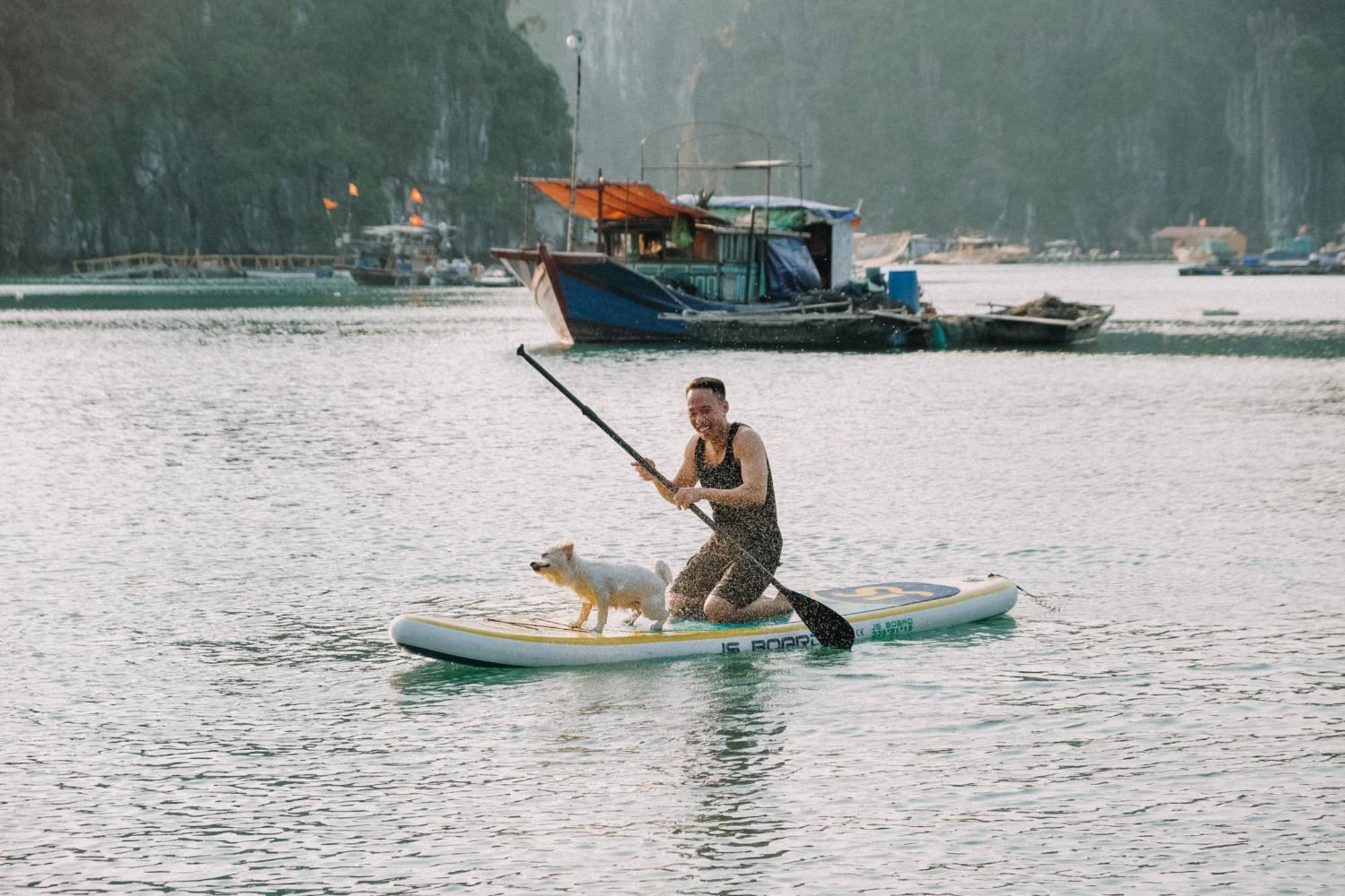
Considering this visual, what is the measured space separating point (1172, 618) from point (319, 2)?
157 meters

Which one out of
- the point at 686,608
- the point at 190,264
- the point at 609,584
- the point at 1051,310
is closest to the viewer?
the point at 609,584

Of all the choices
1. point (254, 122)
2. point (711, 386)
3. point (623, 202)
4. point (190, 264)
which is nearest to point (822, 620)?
point (711, 386)

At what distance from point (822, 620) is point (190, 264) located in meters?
127

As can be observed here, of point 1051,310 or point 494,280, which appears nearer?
point 1051,310

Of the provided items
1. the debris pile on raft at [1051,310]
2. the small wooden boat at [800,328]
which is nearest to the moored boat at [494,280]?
the debris pile on raft at [1051,310]

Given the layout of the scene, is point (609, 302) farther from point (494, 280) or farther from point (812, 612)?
point (494, 280)

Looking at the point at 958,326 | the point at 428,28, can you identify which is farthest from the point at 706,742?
the point at 428,28

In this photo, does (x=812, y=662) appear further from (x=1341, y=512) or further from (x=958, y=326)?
(x=958, y=326)

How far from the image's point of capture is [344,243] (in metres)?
140

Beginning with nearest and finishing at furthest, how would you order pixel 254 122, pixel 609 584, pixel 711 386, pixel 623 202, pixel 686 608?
pixel 711 386, pixel 609 584, pixel 686 608, pixel 623 202, pixel 254 122

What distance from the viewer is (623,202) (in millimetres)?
48469

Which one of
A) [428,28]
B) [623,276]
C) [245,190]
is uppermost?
[428,28]

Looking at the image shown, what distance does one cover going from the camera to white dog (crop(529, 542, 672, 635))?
10.7 m

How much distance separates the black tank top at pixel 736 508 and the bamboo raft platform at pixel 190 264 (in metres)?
121
